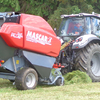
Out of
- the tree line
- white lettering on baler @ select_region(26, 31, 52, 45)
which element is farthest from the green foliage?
the tree line

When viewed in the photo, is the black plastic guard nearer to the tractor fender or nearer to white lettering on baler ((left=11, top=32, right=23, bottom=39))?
white lettering on baler ((left=11, top=32, right=23, bottom=39))

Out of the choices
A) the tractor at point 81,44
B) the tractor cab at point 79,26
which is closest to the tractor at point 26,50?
the tractor at point 81,44

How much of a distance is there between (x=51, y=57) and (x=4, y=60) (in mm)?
1320

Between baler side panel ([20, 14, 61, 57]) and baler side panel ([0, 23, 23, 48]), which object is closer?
baler side panel ([0, 23, 23, 48])

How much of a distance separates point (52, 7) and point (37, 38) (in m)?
9.69

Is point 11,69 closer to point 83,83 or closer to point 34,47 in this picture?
point 34,47

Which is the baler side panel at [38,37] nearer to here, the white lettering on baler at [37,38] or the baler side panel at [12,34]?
the white lettering on baler at [37,38]

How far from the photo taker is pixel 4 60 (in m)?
6.58

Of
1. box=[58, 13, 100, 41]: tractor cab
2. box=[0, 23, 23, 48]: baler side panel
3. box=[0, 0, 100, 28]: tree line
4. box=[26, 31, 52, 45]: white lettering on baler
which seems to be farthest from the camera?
box=[0, 0, 100, 28]: tree line

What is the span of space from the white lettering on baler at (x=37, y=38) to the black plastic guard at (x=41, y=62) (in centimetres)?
33

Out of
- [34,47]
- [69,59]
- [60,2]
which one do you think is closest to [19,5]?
[60,2]

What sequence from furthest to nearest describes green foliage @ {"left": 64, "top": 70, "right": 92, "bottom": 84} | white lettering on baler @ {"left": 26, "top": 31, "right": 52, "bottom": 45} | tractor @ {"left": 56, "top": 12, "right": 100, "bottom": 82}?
tractor @ {"left": 56, "top": 12, "right": 100, "bottom": 82} → green foliage @ {"left": 64, "top": 70, "right": 92, "bottom": 84} → white lettering on baler @ {"left": 26, "top": 31, "right": 52, "bottom": 45}

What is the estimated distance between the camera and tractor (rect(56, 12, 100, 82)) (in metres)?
8.30

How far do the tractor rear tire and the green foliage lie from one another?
30 cm
